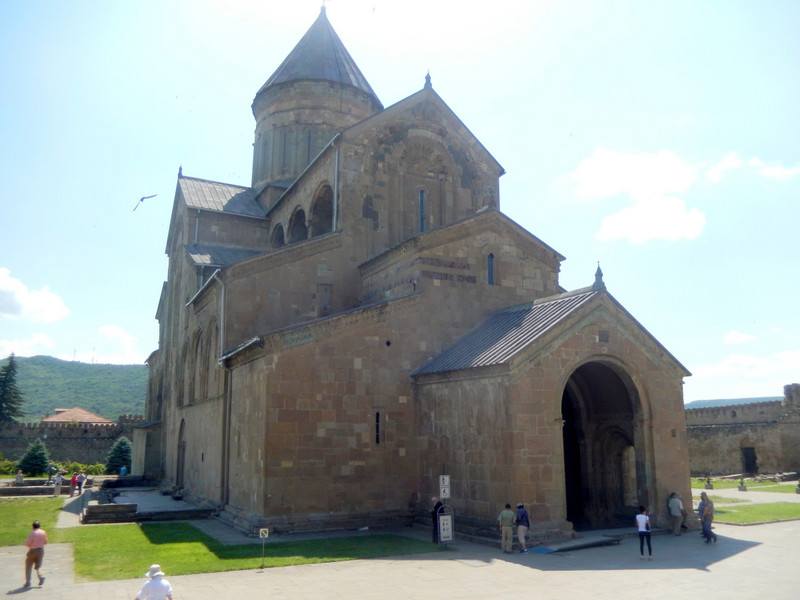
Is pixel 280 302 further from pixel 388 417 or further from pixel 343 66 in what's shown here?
pixel 343 66

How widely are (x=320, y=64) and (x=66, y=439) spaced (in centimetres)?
3680

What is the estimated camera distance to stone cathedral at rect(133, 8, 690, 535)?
14312mm

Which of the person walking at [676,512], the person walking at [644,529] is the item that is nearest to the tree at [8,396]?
the person walking at [676,512]

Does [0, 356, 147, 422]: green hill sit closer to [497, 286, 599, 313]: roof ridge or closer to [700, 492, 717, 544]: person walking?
[497, 286, 599, 313]: roof ridge

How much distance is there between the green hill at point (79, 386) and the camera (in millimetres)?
103375

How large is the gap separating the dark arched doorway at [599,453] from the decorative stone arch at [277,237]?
14.2 meters

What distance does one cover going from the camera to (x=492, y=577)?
416 inches

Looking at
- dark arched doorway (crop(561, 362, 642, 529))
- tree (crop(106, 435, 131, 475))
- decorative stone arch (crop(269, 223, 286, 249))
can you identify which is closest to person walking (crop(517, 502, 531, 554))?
dark arched doorway (crop(561, 362, 642, 529))

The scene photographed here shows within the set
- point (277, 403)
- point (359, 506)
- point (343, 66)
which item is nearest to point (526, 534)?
point (359, 506)

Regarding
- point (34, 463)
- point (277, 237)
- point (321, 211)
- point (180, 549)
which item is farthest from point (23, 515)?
point (34, 463)

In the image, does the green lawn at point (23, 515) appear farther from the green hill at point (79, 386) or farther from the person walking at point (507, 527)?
the green hill at point (79, 386)

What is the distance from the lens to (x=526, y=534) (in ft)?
42.3

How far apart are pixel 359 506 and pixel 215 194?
1835cm

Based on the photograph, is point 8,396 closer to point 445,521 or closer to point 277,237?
point 277,237
